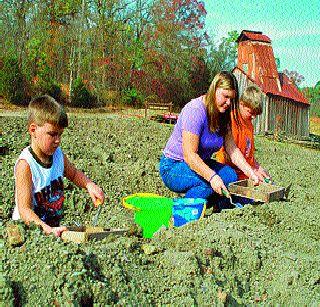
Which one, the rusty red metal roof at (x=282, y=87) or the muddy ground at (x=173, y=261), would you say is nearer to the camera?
the muddy ground at (x=173, y=261)

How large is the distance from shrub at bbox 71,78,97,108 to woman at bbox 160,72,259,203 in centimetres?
1614

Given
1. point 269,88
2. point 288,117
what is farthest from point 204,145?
point 288,117

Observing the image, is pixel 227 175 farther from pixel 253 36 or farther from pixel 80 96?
pixel 253 36

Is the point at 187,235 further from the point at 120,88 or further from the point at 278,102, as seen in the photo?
the point at 120,88

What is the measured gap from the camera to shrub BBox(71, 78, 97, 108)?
20.1 meters

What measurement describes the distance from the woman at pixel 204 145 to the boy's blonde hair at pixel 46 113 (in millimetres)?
1428

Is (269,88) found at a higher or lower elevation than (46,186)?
higher

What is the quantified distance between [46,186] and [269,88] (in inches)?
702

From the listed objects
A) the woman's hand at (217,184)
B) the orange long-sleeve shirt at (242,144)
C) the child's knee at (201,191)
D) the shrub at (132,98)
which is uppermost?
the shrub at (132,98)

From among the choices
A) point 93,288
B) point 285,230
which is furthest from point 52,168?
point 285,230

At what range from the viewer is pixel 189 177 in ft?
13.9

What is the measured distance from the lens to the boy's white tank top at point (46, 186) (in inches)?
113

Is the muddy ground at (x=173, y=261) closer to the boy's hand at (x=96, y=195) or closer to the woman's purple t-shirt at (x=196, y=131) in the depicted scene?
the boy's hand at (x=96, y=195)

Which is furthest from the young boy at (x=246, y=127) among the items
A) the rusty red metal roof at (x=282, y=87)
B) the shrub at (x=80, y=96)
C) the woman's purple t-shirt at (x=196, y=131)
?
the shrub at (x=80, y=96)
